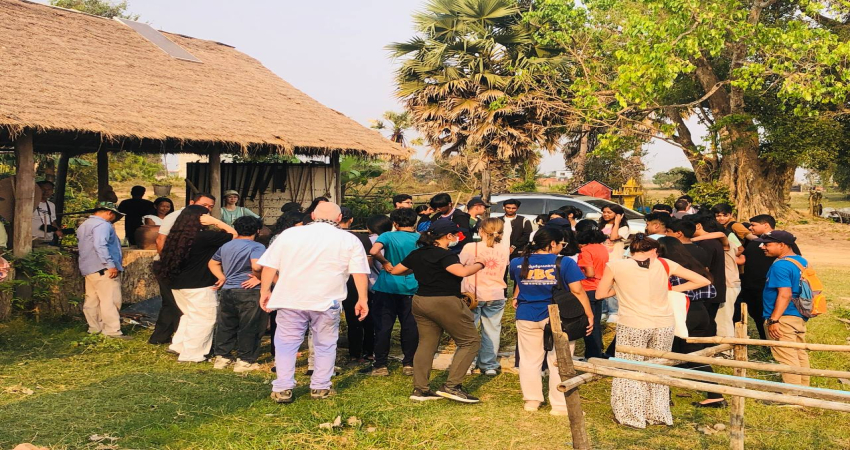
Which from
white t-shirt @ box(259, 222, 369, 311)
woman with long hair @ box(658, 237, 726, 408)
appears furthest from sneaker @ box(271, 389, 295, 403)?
woman with long hair @ box(658, 237, 726, 408)

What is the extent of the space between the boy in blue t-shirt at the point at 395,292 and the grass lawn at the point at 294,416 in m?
0.29

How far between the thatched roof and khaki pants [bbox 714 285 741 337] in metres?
6.53

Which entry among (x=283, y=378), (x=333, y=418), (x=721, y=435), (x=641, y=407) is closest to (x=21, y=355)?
(x=283, y=378)

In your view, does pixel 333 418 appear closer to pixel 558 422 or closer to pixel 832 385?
pixel 558 422

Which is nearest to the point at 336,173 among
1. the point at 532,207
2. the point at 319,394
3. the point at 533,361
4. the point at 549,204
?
the point at 532,207

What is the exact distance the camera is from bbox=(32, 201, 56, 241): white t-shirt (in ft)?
32.7

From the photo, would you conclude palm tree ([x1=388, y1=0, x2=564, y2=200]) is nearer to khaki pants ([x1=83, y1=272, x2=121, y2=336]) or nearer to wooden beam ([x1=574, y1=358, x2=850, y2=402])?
khaki pants ([x1=83, y1=272, x2=121, y2=336])

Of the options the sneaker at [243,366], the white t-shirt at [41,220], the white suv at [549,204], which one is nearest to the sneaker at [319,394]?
the sneaker at [243,366]

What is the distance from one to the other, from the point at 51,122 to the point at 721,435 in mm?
7768

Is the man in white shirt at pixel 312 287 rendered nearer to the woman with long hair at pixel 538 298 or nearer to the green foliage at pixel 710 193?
the woman with long hair at pixel 538 298

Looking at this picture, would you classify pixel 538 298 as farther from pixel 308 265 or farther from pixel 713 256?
pixel 713 256

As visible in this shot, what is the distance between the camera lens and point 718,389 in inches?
140

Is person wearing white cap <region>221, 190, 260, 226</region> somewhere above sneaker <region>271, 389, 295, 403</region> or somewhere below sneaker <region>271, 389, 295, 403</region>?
above

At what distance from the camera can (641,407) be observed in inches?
222
